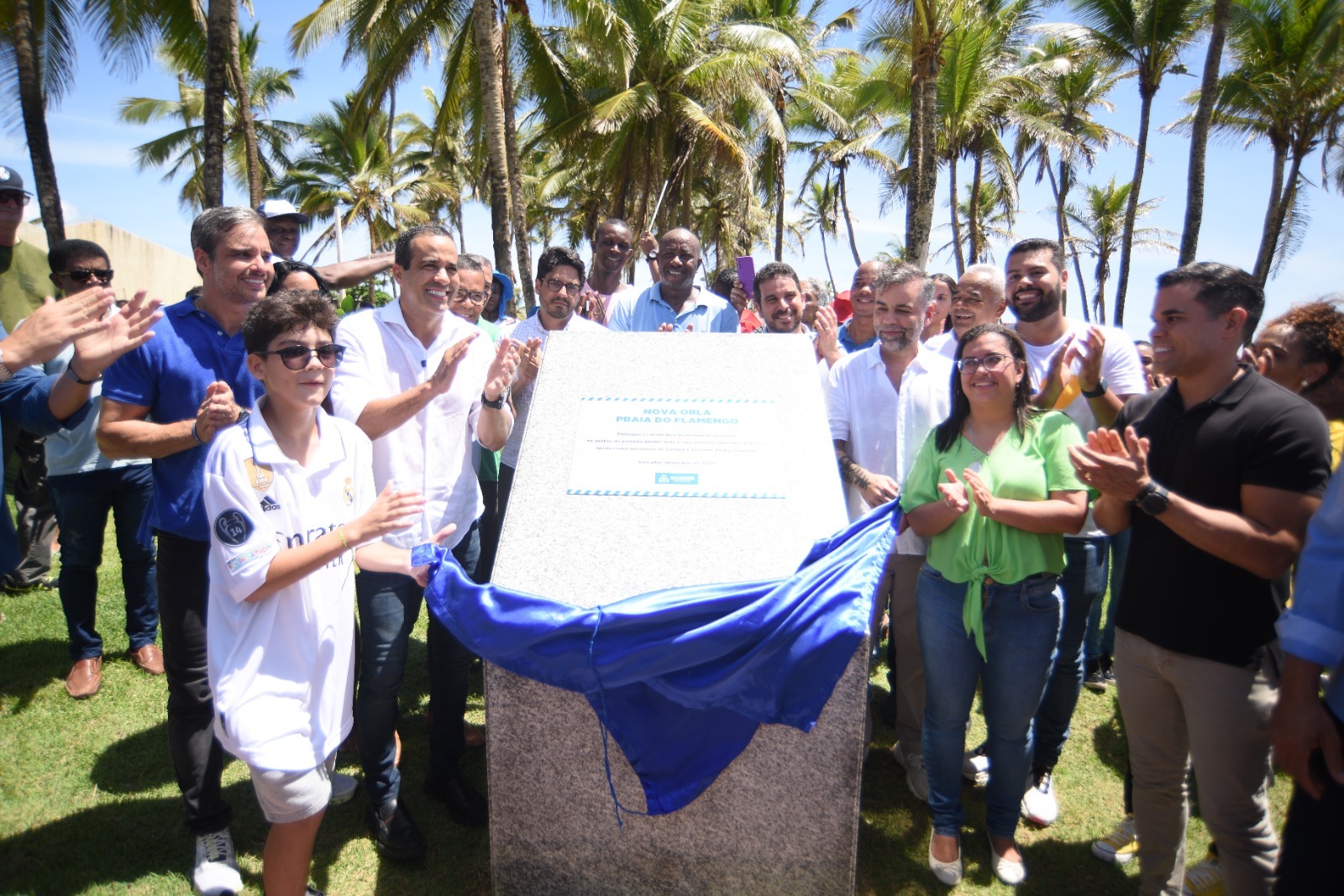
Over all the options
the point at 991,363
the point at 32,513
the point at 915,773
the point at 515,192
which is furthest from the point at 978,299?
the point at 515,192

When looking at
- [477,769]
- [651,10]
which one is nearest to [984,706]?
[477,769]

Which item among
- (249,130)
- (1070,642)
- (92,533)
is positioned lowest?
(1070,642)

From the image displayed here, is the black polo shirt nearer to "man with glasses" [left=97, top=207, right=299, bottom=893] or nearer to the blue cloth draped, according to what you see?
the blue cloth draped

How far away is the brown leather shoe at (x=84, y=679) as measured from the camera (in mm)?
3961

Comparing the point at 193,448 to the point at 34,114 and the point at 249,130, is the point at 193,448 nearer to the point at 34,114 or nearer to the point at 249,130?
the point at 249,130

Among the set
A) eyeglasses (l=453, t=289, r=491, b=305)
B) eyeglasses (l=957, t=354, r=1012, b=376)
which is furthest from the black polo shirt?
eyeglasses (l=453, t=289, r=491, b=305)

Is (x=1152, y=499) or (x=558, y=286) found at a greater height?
(x=558, y=286)

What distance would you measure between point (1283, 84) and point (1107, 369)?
21.0 m

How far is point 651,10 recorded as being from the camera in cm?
1664

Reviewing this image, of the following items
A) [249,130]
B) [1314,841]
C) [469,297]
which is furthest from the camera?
[249,130]

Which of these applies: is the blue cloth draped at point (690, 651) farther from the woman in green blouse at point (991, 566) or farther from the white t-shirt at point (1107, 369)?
the white t-shirt at point (1107, 369)

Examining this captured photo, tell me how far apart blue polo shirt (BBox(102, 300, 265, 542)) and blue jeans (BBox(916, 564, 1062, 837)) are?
2684 mm

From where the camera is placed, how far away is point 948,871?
2787mm

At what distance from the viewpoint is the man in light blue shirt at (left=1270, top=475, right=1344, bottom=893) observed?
1690mm
